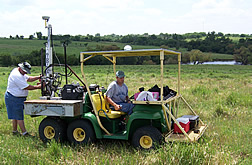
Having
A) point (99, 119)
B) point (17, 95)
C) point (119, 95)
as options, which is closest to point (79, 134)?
point (99, 119)

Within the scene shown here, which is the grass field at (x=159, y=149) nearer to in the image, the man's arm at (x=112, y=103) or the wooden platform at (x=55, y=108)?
the wooden platform at (x=55, y=108)

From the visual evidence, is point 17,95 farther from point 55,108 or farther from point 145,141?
point 145,141

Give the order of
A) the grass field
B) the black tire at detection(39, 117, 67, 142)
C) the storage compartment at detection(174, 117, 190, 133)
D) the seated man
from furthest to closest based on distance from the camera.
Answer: the black tire at detection(39, 117, 67, 142) → the seated man → the storage compartment at detection(174, 117, 190, 133) → the grass field

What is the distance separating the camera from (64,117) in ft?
22.6

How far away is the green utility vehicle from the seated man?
0.16 m

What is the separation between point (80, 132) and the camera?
6.61m

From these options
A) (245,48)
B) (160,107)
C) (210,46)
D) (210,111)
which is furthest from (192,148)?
(210,46)

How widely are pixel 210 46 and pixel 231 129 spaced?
342 ft

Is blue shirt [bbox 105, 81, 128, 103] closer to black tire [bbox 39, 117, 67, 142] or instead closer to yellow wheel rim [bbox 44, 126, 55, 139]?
black tire [bbox 39, 117, 67, 142]

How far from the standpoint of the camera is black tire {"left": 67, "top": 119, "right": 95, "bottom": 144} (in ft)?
21.0

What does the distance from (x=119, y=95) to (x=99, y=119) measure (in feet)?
2.54

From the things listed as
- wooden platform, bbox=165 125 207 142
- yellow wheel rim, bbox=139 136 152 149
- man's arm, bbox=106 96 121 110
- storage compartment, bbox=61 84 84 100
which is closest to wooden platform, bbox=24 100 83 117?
storage compartment, bbox=61 84 84 100

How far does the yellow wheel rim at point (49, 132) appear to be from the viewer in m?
6.77

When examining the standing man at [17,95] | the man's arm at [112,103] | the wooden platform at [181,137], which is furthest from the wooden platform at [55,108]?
the wooden platform at [181,137]
